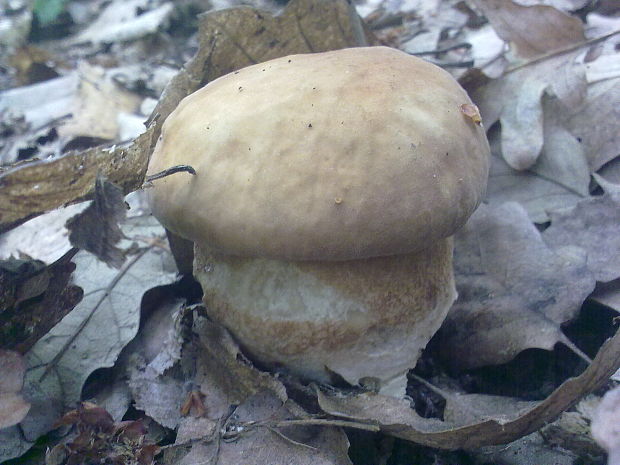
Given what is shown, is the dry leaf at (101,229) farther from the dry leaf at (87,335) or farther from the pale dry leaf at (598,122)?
the pale dry leaf at (598,122)

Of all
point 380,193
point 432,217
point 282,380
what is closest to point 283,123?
point 380,193

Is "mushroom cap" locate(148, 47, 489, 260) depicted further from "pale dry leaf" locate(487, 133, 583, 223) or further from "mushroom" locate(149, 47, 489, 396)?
"pale dry leaf" locate(487, 133, 583, 223)

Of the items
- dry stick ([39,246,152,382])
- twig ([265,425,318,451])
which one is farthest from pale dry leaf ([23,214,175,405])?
twig ([265,425,318,451])

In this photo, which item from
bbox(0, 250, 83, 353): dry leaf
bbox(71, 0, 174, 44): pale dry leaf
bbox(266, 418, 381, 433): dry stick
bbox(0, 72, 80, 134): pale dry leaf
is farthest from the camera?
bbox(71, 0, 174, 44): pale dry leaf

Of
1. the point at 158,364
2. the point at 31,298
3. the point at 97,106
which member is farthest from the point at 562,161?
the point at 97,106

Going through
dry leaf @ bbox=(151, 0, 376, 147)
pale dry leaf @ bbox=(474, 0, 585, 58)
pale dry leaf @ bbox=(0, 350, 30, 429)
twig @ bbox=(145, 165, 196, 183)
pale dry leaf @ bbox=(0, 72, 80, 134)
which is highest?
twig @ bbox=(145, 165, 196, 183)
